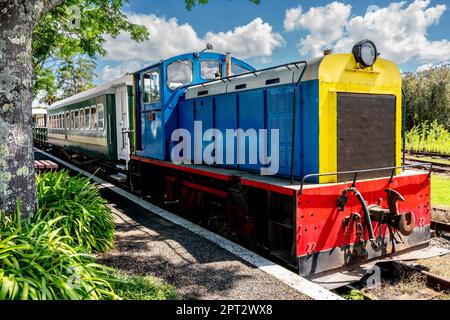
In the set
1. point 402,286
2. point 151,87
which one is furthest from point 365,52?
point 151,87

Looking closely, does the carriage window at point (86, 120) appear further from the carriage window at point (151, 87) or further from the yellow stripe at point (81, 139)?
the carriage window at point (151, 87)

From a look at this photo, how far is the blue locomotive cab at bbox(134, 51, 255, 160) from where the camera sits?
27.4ft

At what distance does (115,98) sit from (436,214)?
413 inches

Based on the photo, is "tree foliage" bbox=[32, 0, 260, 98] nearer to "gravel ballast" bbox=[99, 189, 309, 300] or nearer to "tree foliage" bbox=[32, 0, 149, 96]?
"tree foliage" bbox=[32, 0, 149, 96]

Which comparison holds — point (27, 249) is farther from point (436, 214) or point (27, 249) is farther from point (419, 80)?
point (419, 80)

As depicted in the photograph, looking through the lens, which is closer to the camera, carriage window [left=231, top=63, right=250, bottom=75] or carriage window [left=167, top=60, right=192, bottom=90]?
carriage window [left=167, top=60, right=192, bottom=90]

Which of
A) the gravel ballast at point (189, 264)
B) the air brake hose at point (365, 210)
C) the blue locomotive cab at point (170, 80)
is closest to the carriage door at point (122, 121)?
the blue locomotive cab at point (170, 80)

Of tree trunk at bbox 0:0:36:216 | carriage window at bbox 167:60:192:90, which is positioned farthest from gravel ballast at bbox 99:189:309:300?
carriage window at bbox 167:60:192:90

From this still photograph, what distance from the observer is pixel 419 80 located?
101 ft

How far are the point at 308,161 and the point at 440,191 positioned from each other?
627 centimetres

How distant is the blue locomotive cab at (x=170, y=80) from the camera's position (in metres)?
8.34

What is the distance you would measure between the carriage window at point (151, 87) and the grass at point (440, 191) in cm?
669

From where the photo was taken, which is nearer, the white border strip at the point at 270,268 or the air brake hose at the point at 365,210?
the white border strip at the point at 270,268

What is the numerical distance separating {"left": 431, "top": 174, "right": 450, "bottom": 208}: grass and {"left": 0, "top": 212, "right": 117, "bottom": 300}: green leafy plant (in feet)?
24.9
